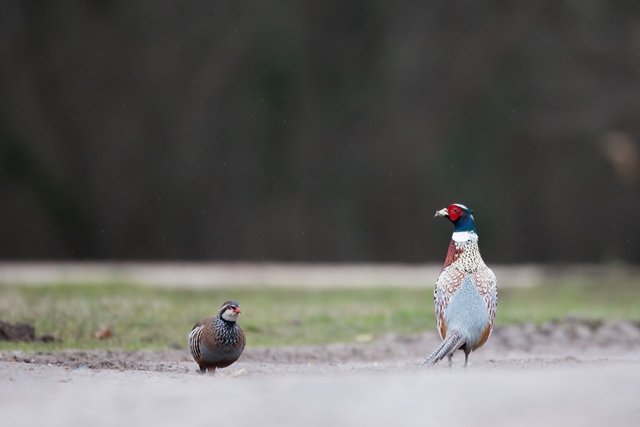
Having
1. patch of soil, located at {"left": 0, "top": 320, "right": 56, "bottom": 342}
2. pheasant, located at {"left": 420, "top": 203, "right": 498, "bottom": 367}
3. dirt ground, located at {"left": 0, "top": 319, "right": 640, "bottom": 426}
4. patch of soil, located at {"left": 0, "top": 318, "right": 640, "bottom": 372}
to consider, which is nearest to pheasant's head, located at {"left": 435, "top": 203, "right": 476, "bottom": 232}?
pheasant, located at {"left": 420, "top": 203, "right": 498, "bottom": 367}

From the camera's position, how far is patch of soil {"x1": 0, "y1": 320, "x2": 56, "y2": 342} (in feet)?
37.9

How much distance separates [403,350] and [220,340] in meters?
3.55

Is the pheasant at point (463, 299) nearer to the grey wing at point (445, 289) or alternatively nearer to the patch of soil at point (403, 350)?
the grey wing at point (445, 289)

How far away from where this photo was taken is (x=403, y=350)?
12555 mm

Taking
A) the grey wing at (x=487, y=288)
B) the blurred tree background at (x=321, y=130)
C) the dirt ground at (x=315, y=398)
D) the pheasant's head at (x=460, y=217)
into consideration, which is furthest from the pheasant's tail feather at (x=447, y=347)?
the blurred tree background at (x=321, y=130)

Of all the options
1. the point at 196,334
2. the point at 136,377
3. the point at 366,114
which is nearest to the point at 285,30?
the point at 366,114

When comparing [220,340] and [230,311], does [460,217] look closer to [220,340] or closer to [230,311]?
[230,311]

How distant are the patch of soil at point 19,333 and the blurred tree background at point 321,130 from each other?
11.9 meters

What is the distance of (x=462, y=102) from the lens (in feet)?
80.5

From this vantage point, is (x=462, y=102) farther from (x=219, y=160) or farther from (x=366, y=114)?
(x=219, y=160)

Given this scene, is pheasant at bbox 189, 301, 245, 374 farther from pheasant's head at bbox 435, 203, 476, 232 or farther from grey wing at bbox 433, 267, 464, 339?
pheasant's head at bbox 435, 203, 476, 232

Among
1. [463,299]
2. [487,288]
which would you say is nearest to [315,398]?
[463,299]

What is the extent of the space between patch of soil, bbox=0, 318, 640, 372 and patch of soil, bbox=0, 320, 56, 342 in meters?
0.87

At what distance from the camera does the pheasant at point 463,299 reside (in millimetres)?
9609
